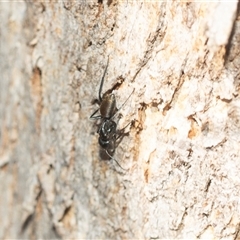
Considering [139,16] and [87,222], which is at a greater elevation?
[139,16]

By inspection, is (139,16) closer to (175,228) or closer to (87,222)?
(175,228)

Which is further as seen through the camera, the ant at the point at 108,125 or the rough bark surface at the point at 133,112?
the ant at the point at 108,125

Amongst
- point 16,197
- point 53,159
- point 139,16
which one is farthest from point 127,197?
point 16,197

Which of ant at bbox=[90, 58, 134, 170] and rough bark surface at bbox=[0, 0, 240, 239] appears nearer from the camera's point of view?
rough bark surface at bbox=[0, 0, 240, 239]
